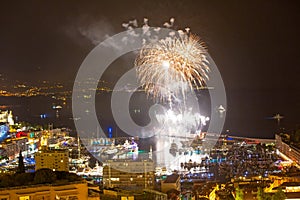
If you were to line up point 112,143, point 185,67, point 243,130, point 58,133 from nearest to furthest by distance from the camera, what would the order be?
point 185,67
point 112,143
point 58,133
point 243,130

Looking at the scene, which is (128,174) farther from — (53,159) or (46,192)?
(46,192)

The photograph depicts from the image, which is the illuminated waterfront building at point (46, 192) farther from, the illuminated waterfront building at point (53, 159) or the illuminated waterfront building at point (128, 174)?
the illuminated waterfront building at point (53, 159)

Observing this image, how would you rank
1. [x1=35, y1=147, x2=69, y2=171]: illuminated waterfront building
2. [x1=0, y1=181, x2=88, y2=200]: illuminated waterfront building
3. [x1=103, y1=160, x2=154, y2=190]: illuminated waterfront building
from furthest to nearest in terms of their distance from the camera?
[x1=35, y1=147, x2=69, y2=171]: illuminated waterfront building, [x1=103, y1=160, x2=154, y2=190]: illuminated waterfront building, [x1=0, y1=181, x2=88, y2=200]: illuminated waterfront building

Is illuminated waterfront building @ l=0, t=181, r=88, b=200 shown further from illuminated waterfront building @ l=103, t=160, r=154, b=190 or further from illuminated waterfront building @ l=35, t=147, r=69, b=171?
illuminated waterfront building @ l=35, t=147, r=69, b=171

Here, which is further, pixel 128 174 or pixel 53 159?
pixel 53 159

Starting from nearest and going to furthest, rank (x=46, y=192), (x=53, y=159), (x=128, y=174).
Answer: (x=46, y=192) < (x=128, y=174) < (x=53, y=159)

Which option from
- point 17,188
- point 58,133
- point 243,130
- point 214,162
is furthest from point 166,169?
point 243,130

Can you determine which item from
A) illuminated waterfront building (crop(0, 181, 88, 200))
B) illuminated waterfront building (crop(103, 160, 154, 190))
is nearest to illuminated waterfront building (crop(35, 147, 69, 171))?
illuminated waterfront building (crop(103, 160, 154, 190))

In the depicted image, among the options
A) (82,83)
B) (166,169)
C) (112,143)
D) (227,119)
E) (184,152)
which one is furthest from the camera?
(82,83)

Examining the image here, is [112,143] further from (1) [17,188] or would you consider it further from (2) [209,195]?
(1) [17,188]

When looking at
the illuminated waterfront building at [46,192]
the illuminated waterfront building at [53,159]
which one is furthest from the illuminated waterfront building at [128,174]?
the illuminated waterfront building at [46,192]

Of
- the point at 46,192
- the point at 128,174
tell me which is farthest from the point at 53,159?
the point at 46,192
